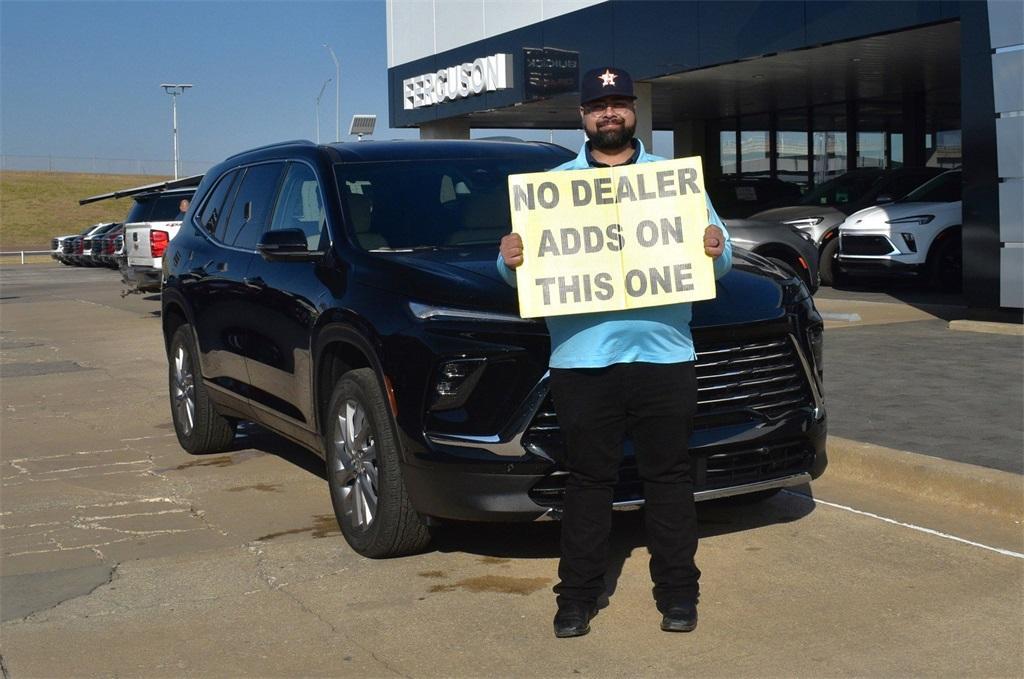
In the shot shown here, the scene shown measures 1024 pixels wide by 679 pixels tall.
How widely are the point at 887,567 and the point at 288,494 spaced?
130 inches

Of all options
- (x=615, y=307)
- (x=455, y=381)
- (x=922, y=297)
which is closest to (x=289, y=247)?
(x=455, y=381)

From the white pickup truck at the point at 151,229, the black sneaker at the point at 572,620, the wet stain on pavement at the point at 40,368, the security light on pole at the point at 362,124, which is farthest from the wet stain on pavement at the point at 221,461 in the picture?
the security light on pole at the point at 362,124

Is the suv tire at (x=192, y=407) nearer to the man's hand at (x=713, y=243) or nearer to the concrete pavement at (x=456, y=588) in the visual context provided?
the concrete pavement at (x=456, y=588)

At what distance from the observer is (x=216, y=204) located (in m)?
8.29

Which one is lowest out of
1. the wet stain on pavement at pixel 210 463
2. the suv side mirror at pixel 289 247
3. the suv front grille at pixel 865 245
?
the wet stain on pavement at pixel 210 463

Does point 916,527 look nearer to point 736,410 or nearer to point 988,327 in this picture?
point 736,410

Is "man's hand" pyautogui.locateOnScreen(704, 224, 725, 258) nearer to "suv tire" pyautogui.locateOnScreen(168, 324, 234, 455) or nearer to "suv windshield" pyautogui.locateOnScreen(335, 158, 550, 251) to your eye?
"suv windshield" pyautogui.locateOnScreen(335, 158, 550, 251)

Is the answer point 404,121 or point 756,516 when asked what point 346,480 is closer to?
point 756,516

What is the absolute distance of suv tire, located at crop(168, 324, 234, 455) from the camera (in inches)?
326

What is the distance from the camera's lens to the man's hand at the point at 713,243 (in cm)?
455

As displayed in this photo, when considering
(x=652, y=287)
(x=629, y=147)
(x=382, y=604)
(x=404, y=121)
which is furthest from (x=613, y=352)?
(x=404, y=121)

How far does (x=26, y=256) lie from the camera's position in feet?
193

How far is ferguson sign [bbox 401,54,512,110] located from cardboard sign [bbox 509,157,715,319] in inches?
973

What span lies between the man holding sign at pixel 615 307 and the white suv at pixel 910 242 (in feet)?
47.4
